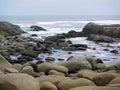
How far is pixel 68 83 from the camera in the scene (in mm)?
7613

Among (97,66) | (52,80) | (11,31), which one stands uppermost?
(52,80)

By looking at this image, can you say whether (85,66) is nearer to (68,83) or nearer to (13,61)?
(68,83)

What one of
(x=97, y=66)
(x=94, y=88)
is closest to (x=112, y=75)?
(x=94, y=88)

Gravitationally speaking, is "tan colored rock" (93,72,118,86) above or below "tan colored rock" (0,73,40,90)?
below

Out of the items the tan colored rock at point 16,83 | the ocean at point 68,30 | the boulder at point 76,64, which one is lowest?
the ocean at point 68,30

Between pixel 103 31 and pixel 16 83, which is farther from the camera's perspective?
pixel 103 31

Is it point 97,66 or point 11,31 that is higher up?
point 97,66

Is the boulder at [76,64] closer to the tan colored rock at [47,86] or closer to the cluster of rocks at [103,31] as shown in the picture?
the tan colored rock at [47,86]

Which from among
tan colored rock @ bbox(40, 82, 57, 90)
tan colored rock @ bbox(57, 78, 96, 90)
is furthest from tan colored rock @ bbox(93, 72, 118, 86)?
tan colored rock @ bbox(40, 82, 57, 90)

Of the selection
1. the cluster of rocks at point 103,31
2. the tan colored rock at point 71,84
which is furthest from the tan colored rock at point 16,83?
the cluster of rocks at point 103,31

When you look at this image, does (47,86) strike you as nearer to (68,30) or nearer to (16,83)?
(16,83)

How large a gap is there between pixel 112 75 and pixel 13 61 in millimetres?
12676

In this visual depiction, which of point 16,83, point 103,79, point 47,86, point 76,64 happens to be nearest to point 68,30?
point 76,64

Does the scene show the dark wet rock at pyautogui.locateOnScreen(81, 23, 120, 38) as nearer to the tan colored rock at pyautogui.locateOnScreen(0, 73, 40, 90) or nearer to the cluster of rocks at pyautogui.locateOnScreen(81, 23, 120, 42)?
the cluster of rocks at pyautogui.locateOnScreen(81, 23, 120, 42)
